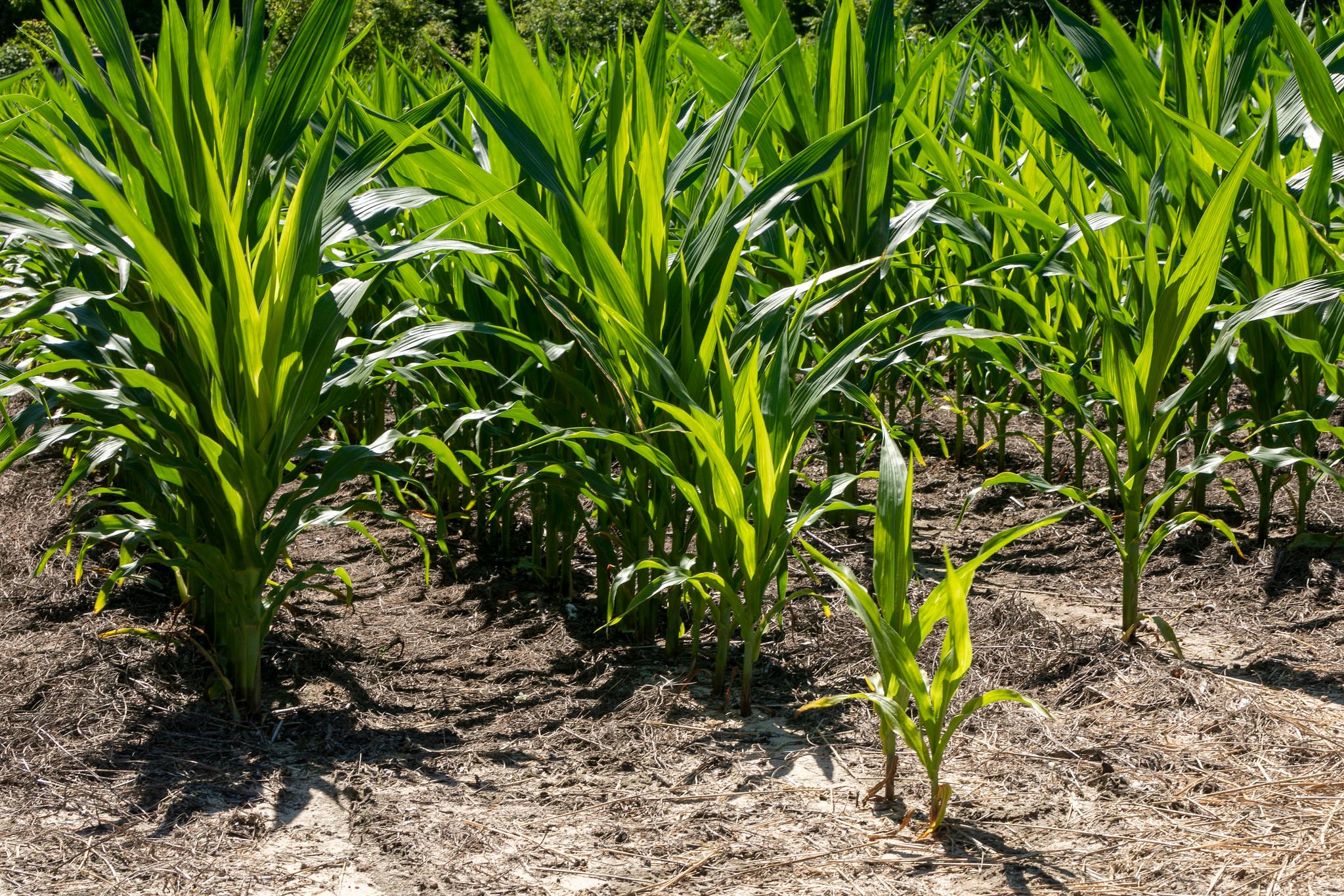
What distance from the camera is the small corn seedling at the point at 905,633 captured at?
57.1 inches

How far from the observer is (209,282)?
5.60 ft

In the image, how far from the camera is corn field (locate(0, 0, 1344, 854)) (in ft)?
5.54

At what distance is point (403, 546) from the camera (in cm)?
273

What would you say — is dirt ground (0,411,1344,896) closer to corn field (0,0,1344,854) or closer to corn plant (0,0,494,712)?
corn field (0,0,1344,854)

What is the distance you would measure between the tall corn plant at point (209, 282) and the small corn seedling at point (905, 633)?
2.66 ft

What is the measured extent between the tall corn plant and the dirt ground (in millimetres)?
241

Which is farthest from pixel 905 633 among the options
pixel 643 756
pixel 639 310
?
pixel 639 310

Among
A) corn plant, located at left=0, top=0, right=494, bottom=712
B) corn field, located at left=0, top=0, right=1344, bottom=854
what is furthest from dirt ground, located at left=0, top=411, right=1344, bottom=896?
corn plant, located at left=0, top=0, right=494, bottom=712

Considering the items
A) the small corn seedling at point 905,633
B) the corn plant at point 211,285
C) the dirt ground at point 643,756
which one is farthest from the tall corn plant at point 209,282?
the small corn seedling at point 905,633

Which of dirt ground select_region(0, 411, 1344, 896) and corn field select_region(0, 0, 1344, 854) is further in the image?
corn field select_region(0, 0, 1344, 854)

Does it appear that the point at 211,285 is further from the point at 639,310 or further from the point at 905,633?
the point at 905,633

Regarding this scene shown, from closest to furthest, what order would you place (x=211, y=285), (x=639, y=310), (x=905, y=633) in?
(x=905, y=633) → (x=211, y=285) → (x=639, y=310)

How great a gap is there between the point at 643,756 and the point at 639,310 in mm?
717

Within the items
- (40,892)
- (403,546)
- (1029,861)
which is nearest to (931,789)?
(1029,861)
